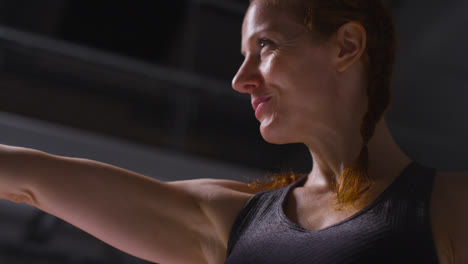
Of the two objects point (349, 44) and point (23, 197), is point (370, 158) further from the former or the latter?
point (23, 197)

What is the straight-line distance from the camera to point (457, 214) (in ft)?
1.80

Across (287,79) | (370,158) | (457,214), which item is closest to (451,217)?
(457,214)

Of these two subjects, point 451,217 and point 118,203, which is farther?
point 118,203

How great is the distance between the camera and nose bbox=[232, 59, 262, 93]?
0.68 meters

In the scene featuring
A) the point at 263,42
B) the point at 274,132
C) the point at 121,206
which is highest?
the point at 263,42

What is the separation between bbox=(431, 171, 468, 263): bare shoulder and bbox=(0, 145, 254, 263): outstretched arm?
11.6 inches

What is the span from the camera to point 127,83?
10.1ft

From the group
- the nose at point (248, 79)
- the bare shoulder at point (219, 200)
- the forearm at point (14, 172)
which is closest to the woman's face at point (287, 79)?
the nose at point (248, 79)

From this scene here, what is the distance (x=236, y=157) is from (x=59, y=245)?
1.34m

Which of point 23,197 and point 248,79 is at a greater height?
point 248,79

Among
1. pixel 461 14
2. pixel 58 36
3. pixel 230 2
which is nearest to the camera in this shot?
pixel 461 14

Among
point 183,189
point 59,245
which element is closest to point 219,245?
point 183,189

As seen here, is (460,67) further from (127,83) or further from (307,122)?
(307,122)

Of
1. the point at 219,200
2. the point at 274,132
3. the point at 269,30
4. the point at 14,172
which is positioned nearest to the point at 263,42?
the point at 269,30
